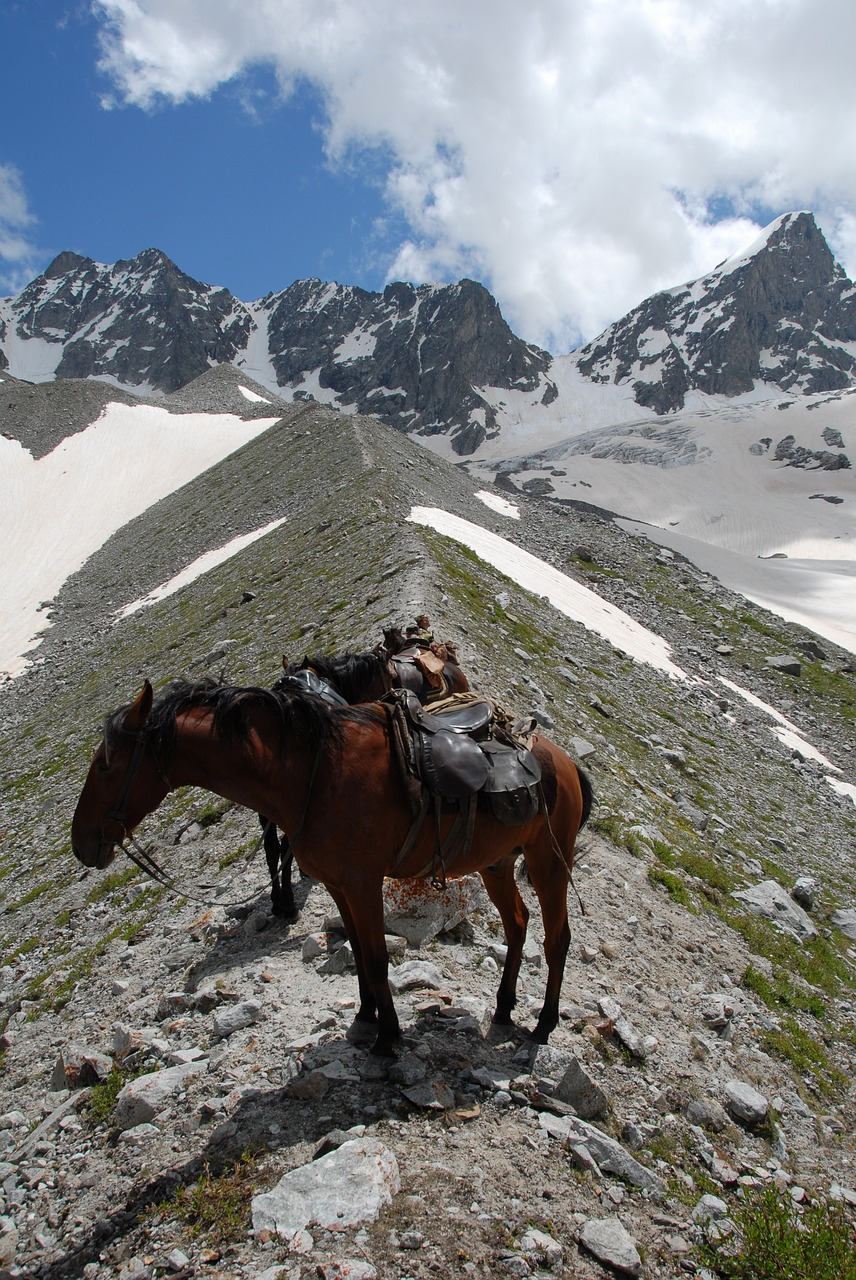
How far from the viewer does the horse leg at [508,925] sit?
19.8 ft

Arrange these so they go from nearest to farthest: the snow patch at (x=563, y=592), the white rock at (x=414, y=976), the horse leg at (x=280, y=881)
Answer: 1. the white rock at (x=414, y=976)
2. the horse leg at (x=280, y=881)
3. the snow patch at (x=563, y=592)

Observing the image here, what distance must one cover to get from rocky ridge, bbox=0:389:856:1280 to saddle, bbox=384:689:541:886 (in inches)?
64.2

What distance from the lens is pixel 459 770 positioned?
17.7 ft

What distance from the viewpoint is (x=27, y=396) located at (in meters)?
63.7

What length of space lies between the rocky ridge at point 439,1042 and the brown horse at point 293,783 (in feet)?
2.89

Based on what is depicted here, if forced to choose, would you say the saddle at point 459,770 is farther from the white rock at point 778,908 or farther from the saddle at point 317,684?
the white rock at point 778,908

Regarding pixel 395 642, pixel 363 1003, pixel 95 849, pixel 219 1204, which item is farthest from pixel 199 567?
pixel 219 1204

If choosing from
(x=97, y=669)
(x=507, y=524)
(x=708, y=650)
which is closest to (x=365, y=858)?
(x=97, y=669)

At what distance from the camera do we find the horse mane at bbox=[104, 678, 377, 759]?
4953 millimetres

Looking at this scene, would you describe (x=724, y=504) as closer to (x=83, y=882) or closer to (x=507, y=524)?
(x=507, y=524)

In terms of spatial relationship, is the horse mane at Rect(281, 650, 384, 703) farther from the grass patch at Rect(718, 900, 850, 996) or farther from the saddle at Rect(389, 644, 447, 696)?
the grass patch at Rect(718, 900, 850, 996)

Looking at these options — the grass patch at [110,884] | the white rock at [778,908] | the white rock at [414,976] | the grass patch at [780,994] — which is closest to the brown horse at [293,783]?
the white rock at [414,976]

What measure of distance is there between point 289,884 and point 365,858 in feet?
8.69

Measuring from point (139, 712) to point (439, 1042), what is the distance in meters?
3.39
